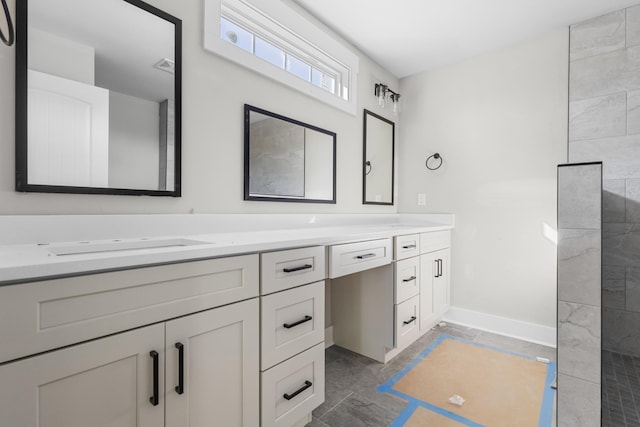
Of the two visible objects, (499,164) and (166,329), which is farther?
(499,164)

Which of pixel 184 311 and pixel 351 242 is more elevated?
pixel 351 242

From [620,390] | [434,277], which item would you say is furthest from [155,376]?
[620,390]

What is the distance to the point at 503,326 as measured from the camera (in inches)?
104

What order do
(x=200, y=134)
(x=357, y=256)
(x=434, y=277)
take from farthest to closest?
1. (x=434, y=277)
2. (x=357, y=256)
3. (x=200, y=134)

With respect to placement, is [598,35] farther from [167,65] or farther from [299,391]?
A: [299,391]

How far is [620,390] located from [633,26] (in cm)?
243

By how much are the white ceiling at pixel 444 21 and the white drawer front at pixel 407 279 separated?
5.89 ft

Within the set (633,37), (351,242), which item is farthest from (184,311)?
(633,37)

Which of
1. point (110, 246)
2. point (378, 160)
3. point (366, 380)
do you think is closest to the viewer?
point (110, 246)

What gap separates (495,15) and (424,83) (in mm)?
897

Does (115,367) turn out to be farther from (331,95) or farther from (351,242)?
(331,95)

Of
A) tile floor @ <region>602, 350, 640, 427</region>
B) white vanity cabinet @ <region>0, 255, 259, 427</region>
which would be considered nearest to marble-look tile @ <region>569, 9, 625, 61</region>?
tile floor @ <region>602, 350, 640, 427</region>

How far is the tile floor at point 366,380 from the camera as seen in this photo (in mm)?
1541

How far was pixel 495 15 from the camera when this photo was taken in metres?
2.24
